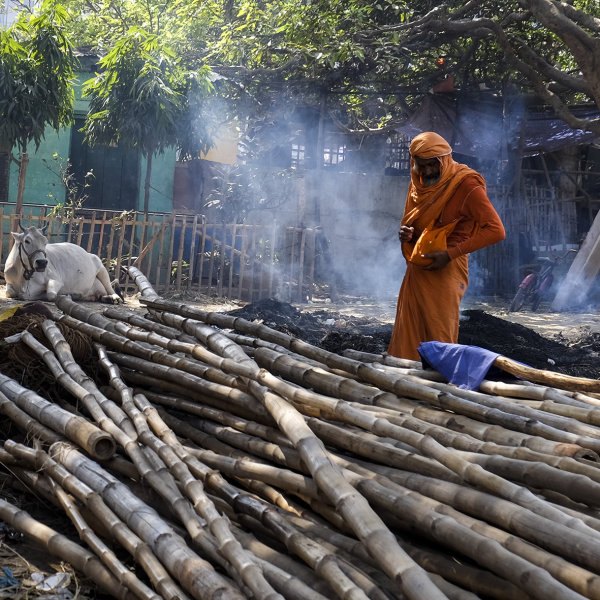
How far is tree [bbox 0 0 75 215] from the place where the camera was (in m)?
10.2

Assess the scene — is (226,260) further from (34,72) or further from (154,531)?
(154,531)

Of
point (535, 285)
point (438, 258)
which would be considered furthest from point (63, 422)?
point (535, 285)

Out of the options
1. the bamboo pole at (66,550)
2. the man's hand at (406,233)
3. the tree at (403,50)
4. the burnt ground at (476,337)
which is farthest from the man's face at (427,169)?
the tree at (403,50)

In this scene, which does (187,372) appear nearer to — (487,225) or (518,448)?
(518,448)

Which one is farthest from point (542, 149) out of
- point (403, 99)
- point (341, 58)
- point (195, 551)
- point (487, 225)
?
point (195, 551)

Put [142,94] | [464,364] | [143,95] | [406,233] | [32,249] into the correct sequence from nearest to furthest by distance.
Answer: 1. [464,364]
2. [406,233]
3. [32,249]
4. [142,94]
5. [143,95]

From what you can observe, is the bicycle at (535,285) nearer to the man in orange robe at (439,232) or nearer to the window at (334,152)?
the window at (334,152)

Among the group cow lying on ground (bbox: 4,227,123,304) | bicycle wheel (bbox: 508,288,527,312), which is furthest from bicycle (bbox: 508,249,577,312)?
cow lying on ground (bbox: 4,227,123,304)

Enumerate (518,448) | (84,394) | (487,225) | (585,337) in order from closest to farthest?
(518,448), (84,394), (487,225), (585,337)

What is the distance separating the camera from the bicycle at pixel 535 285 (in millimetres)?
12117

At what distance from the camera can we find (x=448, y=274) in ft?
15.2

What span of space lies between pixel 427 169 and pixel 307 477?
2.79m

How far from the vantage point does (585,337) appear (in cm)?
872

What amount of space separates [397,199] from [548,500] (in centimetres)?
1384
